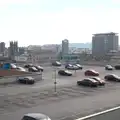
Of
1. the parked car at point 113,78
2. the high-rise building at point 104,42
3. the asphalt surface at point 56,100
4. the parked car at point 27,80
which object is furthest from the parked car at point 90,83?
the high-rise building at point 104,42

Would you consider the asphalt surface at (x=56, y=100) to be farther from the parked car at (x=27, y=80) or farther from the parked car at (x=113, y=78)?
the parked car at (x=113, y=78)

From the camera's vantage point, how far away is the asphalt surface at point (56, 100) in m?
23.8

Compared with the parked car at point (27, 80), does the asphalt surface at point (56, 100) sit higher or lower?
lower

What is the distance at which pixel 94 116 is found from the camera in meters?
22.0

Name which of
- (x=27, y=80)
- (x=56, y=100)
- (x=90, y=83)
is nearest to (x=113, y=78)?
(x=90, y=83)

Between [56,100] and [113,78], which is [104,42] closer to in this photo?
[113,78]

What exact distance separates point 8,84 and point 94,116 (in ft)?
68.6

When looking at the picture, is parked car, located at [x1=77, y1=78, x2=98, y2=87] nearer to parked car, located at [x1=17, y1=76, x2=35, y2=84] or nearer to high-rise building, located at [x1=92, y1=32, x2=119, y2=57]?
parked car, located at [x1=17, y1=76, x2=35, y2=84]

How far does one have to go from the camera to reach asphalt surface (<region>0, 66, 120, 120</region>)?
23.8m

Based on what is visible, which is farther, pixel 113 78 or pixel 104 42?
pixel 104 42

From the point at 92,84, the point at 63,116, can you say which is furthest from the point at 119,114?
the point at 92,84

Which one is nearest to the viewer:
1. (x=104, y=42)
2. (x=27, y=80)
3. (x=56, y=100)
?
(x=56, y=100)

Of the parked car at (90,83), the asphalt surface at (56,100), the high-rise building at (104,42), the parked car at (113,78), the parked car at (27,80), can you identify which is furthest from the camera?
the high-rise building at (104,42)

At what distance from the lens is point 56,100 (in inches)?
1155
